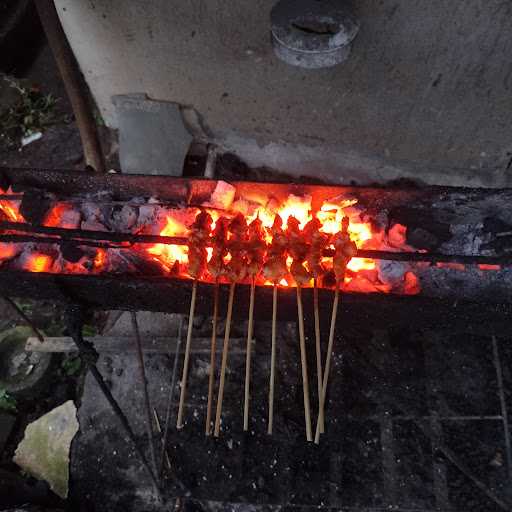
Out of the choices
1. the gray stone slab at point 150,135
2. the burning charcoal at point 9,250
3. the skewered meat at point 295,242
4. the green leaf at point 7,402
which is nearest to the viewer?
the skewered meat at point 295,242

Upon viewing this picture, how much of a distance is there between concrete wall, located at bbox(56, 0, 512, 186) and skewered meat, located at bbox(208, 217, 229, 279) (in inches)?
87.3

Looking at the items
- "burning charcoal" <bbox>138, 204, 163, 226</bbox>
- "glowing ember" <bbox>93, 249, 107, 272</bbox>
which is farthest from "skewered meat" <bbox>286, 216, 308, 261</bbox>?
"glowing ember" <bbox>93, 249, 107, 272</bbox>

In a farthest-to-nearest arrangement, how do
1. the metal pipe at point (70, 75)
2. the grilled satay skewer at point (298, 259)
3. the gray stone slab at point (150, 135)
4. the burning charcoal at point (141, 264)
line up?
the gray stone slab at point (150, 135), the metal pipe at point (70, 75), the burning charcoal at point (141, 264), the grilled satay skewer at point (298, 259)

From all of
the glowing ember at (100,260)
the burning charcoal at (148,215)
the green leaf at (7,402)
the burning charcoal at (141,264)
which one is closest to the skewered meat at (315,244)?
the burning charcoal at (141,264)

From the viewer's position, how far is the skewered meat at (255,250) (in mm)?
3684

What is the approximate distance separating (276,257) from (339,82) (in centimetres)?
264

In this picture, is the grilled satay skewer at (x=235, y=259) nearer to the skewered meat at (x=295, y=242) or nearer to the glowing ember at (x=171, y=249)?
the skewered meat at (x=295, y=242)

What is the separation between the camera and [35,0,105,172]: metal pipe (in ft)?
16.3

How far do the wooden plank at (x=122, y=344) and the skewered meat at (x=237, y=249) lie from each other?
58.7 inches

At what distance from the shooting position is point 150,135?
6477mm

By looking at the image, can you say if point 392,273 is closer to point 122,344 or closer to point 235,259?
point 235,259

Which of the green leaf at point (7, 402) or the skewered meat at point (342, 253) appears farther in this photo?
the green leaf at point (7, 402)

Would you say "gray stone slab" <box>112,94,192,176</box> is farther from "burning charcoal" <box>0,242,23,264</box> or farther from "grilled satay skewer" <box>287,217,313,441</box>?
"grilled satay skewer" <box>287,217,313,441</box>

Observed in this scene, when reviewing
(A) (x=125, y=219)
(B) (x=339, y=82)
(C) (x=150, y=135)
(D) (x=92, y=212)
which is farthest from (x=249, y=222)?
(C) (x=150, y=135)
